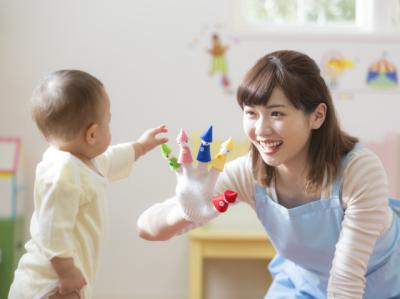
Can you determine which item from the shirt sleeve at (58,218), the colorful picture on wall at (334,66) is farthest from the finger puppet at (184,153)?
the colorful picture on wall at (334,66)

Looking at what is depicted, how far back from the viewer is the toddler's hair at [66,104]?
44.0 inches

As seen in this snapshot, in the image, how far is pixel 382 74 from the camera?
2.52m

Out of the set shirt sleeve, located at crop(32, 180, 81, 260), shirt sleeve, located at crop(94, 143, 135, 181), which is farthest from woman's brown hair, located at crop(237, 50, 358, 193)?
shirt sleeve, located at crop(32, 180, 81, 260)

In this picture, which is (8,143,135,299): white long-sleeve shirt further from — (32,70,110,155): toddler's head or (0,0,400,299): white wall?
(0,0,400,299): white wall

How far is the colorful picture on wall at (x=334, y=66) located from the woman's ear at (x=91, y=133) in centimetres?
157

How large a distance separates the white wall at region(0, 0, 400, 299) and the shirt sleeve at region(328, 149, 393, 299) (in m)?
1.18

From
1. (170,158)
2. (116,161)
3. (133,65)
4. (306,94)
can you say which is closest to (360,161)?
(306,94)

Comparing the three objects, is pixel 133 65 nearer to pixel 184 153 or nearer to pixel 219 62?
pixel 219 62

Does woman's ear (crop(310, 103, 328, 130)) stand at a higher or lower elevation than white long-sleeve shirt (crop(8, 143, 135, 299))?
higher

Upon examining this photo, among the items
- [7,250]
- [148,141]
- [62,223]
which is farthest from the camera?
[7,250]

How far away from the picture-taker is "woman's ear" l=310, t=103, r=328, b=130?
129cm

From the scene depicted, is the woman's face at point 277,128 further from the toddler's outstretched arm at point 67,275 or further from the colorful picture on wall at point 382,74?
the colorful picture on wall at point 382,74

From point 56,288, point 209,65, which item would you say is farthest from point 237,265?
point 56,288

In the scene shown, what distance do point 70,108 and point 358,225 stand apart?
25.5 inches
